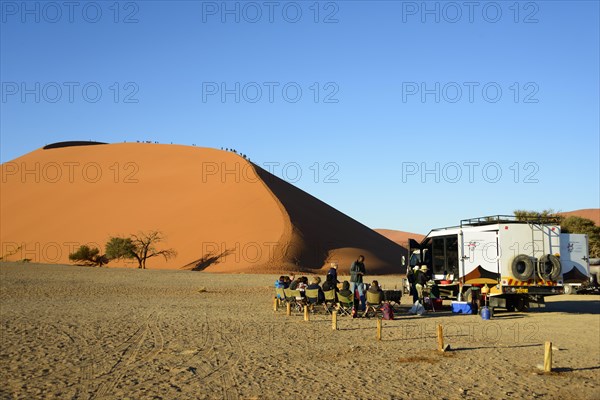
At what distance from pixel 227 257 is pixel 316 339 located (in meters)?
40.6

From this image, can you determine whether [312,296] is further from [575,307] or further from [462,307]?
[575,307]

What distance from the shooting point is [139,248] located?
179 feet

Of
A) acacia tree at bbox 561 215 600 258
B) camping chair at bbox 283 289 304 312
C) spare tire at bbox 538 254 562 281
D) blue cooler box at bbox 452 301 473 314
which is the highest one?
acacia tree at bbox 561 215 600 258

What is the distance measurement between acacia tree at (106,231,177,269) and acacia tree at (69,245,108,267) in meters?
1.87

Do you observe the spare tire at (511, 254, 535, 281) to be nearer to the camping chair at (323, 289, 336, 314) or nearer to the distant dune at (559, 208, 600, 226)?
the camping chair at (323, 289, 336, 314)

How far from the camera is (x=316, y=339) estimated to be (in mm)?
12086

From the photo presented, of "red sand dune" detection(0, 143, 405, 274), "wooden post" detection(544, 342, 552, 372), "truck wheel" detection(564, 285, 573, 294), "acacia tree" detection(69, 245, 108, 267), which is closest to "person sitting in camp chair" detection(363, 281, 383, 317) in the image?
"truck wheel" detection(564, 285, 573, 294)

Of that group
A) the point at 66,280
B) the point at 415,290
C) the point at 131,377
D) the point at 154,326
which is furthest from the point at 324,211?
the point at 131,377

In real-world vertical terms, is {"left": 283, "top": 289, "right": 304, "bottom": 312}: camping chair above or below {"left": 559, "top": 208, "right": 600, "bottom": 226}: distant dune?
below

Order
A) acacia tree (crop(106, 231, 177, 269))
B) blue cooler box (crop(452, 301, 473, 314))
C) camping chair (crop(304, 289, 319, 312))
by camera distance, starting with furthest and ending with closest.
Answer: acacia tree (crop(106, 231, 177, 269))
blue cooler box (crop(452, 301, 473, 314))
camping chair (crop(304, 289, 319, 312))

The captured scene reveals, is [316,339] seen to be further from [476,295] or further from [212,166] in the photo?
[212,166]

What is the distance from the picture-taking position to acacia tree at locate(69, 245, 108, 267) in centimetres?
5269

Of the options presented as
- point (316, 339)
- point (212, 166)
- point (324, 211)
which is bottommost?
point (316, 339)

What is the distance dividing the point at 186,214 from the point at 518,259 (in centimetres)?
5014
